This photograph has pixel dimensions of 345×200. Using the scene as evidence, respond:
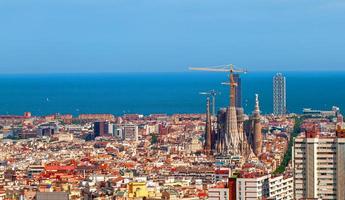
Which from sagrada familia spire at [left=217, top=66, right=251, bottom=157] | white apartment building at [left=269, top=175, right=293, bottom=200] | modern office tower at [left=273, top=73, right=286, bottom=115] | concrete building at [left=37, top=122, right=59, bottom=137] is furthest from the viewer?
modern office tower at [left=273, top=73, right=286, bottom=115]

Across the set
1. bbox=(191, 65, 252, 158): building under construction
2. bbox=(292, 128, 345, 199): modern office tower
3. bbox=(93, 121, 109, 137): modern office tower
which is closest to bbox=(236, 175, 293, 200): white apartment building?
bbox=(292, 128, 345, 199): modern office tower

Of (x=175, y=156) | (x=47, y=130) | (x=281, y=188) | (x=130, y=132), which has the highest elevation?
(x=47, y=130)

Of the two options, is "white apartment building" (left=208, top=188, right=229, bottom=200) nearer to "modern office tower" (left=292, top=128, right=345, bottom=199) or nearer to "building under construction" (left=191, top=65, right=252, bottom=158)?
"modern office tower" (left=292, top=128, right=345, bottom=199)

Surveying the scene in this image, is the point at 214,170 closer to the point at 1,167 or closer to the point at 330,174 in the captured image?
the point at 1,167

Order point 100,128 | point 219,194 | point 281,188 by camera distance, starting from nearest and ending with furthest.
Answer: point 219,194 < point 281,188 < point 100,128

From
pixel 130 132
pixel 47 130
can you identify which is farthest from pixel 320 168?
pixel 47 130

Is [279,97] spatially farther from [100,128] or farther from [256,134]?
[256,134]

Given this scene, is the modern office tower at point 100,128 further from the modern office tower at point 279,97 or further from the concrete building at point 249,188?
the concrete building at point 249,188
